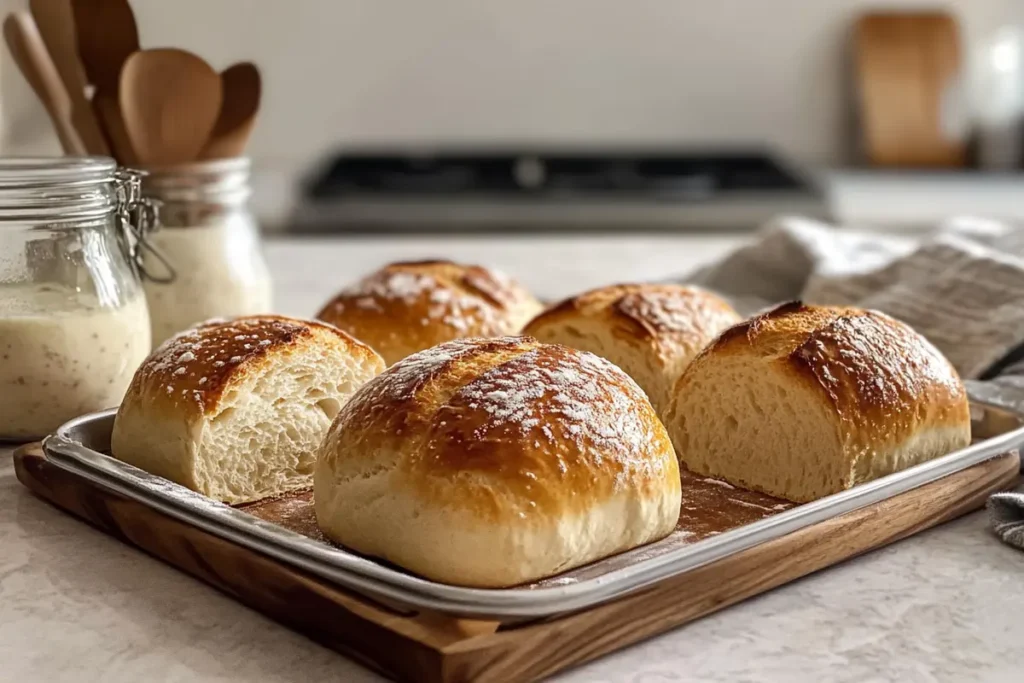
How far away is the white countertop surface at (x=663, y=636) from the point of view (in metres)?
0.75

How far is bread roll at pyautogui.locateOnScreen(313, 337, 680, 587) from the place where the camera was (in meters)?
0.79

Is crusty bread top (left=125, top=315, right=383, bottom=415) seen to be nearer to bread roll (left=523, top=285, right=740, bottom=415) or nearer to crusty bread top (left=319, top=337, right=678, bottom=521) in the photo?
crusty bread top (left=319, top=337, right=678, bottom=521)

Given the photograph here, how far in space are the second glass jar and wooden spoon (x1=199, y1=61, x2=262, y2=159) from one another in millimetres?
21

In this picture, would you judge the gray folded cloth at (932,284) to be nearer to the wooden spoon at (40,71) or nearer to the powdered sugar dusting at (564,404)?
the powdered sugar dusting at (564,404)

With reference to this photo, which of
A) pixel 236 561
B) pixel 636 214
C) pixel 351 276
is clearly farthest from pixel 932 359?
pixel 636 214

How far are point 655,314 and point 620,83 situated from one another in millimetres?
2753

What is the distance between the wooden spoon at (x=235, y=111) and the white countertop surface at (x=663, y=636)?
0.49 meters

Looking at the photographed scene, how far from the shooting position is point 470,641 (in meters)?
0.71

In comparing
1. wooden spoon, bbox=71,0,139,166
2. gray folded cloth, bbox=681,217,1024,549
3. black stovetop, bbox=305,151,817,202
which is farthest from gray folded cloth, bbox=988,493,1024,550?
black stovetop, bbox=305,151,817,202

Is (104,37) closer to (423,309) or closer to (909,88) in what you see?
(423,309)

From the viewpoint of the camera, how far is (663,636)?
2.60ft

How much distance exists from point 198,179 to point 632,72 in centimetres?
268

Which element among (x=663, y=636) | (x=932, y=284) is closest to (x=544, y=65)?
(x=932, y=284)

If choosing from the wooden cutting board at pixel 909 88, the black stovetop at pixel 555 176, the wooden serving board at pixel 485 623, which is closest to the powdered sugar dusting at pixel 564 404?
the wooden serving board at pixel 485 623
